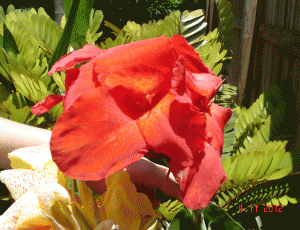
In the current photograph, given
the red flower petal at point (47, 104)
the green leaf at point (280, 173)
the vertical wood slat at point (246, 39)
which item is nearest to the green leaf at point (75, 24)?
the red flower petal at point (47, 104)

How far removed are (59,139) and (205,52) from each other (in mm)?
1117

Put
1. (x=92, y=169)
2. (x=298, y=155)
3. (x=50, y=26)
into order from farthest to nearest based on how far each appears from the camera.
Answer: (x=50, y=26), (x=298, y=155), (x=92, y=169)

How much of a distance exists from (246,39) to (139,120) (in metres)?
2.69

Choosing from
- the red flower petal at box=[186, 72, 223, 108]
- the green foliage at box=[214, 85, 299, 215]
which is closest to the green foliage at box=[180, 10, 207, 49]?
the green foliage at box=[214, 85, 299, 215]

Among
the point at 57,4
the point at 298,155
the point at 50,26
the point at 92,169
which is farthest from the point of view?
the point at 57,4

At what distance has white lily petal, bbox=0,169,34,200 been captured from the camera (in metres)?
0.38

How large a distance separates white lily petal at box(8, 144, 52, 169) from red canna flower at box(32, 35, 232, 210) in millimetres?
139

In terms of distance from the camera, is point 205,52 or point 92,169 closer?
point 92,169

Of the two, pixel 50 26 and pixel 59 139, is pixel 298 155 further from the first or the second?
pixel 50 26

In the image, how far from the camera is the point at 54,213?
0.34m

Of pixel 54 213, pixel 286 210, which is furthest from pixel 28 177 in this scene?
pixel 286 210

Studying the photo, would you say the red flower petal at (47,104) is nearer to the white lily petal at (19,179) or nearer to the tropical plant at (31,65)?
the white lily petal at (19,179)

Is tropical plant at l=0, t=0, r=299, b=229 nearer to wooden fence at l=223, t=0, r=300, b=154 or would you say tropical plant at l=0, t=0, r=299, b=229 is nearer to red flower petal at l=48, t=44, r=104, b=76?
wooden fence at l=223, t=0, r=300, b=154

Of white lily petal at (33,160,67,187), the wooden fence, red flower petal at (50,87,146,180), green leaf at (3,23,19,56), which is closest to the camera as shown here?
red flower petal at (50,87,146,180)
